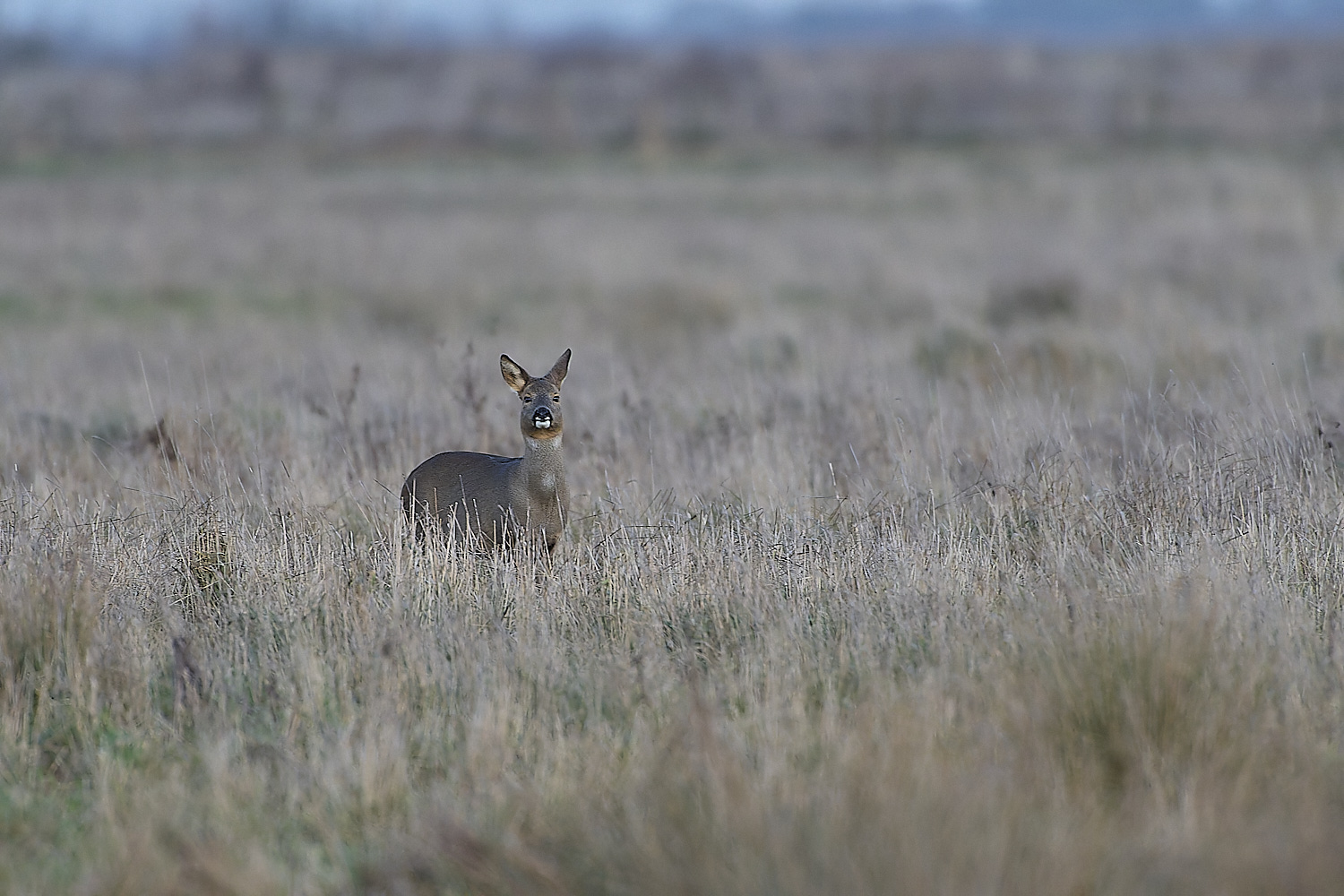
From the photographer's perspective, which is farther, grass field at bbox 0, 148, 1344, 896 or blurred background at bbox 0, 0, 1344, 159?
blurred background at bbox 0, 0, 1344, 159

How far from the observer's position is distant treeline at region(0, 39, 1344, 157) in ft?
152

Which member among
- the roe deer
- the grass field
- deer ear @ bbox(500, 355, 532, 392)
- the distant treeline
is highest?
the distant treeline

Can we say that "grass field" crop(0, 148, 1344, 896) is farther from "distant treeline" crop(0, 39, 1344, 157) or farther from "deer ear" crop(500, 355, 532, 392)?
"distant treeline" crop(0, 39, 1344, 157)

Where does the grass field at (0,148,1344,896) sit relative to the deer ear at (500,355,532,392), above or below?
A: below

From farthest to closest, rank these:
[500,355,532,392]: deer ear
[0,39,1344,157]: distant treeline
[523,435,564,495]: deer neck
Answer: [0,39,1344,157]: distant treeline
[523,435,564,495]: deer neck
[500,355,532,392]: deer ear

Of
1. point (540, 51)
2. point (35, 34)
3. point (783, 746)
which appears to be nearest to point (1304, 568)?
point (783, 746)

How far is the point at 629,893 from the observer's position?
11.7 feet

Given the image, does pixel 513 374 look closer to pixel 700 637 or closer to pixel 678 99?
pixel 700 637

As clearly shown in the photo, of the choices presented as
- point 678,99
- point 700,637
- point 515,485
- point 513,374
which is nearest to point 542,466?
point 515,485

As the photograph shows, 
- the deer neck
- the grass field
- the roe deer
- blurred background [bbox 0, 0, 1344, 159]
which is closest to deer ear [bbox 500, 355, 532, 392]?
the roe deer

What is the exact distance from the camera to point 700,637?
5.36 meters

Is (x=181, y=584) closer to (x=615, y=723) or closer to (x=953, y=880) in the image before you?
(x=615, y=723)

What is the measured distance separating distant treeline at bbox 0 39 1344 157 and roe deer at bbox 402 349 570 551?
3853cm

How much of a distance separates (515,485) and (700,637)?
114cm
